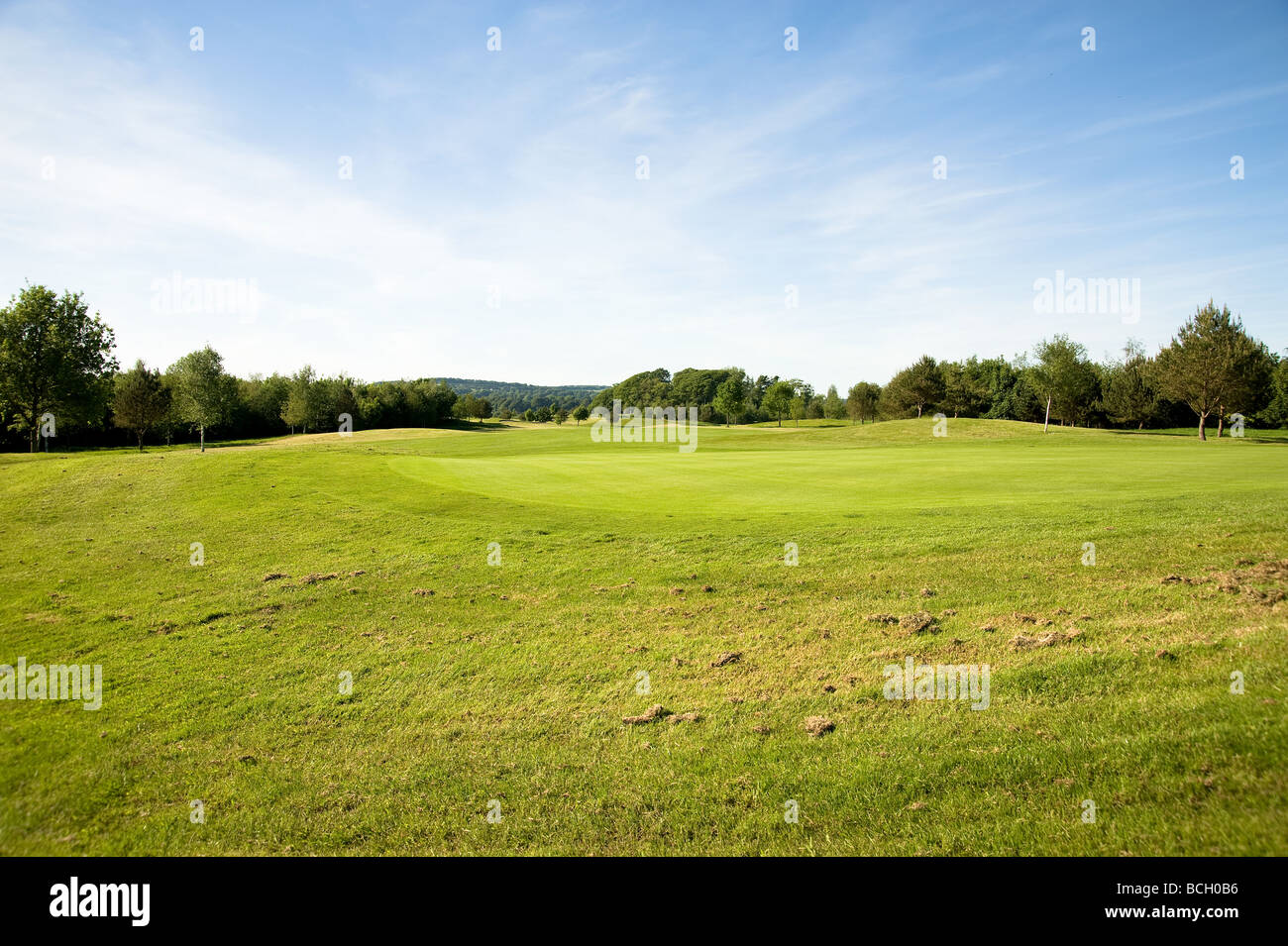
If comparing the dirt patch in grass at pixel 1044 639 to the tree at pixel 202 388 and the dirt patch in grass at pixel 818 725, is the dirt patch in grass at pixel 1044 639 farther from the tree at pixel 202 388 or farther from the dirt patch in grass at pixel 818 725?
the tree at pixel 202 388

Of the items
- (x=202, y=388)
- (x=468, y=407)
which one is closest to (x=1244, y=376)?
(x=202, y=388)

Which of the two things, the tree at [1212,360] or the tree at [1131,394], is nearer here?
the tree at [1212,360]

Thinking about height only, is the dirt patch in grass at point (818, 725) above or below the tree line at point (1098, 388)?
below

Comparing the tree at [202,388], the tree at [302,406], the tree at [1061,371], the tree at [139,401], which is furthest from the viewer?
the tree at [302,406]

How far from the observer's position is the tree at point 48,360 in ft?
156

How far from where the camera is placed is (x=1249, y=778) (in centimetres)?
486

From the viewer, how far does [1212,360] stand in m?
55.8

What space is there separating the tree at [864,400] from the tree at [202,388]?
342 feet

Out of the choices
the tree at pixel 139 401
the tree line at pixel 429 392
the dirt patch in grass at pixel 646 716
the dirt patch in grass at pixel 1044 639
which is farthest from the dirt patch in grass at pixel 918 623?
the tree at pixel 139 401

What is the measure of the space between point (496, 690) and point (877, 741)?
192 inches

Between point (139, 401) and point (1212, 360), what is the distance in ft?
353
